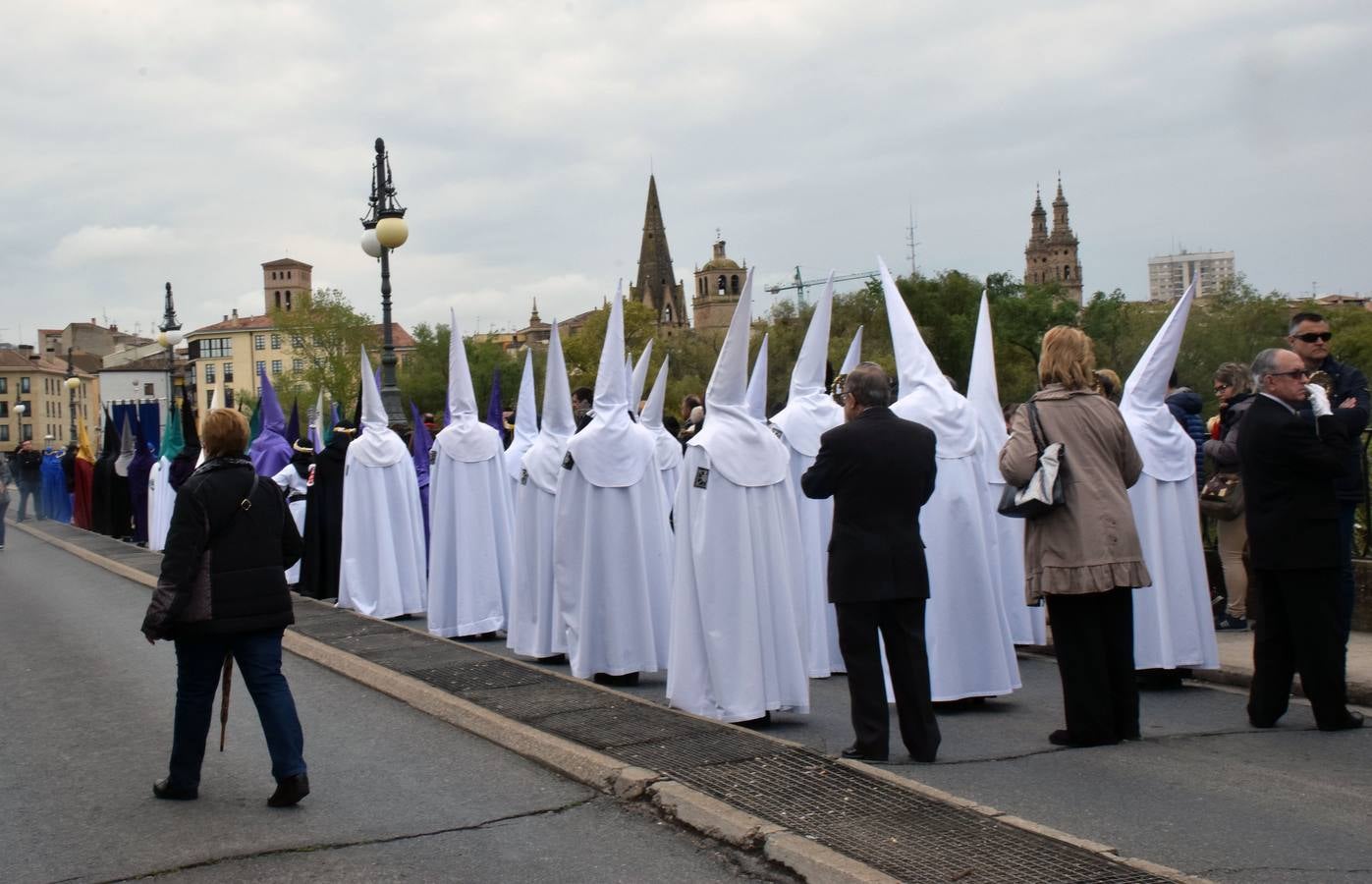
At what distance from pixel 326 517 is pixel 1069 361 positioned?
1088cm

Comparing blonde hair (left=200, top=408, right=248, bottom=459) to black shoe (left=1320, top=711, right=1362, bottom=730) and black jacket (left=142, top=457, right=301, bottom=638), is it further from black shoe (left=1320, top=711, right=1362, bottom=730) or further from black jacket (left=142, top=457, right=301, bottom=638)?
black shoe (left=1320, top=711, right=1362, bottom=730)

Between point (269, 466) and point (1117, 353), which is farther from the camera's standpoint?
point (1117, 353)

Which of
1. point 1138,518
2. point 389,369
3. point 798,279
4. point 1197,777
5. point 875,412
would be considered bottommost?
point 1197,777

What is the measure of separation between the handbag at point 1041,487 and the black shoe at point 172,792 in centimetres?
418

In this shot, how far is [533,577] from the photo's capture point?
37.6 feet

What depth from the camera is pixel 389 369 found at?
19250mm

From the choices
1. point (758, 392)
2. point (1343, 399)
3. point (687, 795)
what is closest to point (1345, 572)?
point (1343, 399)

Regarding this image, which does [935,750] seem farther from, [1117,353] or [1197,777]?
[1117,353]

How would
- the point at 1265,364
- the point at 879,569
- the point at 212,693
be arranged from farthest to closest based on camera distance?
the point at 1265,364 → the point at 879,569 → the point at 212,693

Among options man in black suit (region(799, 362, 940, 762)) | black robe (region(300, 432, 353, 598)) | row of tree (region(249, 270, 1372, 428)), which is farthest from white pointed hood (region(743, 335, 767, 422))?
row of tree (region(249, 270, 1372, 428))

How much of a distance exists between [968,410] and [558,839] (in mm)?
4271

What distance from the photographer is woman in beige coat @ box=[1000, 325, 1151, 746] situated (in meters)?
7.25

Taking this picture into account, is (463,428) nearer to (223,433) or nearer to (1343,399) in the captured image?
(223,433)

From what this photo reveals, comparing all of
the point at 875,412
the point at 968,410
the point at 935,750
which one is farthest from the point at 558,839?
the point at 968,410
